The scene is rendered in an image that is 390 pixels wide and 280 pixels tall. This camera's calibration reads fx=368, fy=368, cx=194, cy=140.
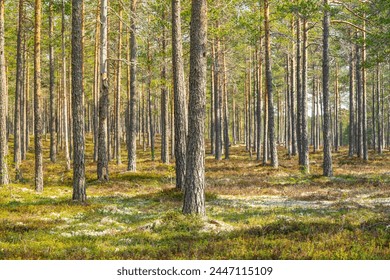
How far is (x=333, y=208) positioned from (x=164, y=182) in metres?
9.40

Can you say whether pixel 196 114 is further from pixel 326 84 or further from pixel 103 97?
pixel 326 84

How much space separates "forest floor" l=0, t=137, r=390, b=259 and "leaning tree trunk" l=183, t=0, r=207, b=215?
2.30ft

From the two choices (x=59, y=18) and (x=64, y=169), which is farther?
(x=59, y=18)

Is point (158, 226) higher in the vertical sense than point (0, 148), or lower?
lower

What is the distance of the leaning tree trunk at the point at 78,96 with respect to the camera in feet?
42.2

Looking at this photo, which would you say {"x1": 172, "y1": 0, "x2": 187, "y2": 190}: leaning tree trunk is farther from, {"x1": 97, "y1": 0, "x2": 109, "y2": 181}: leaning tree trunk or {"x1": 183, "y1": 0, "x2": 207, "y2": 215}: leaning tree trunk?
{"x1": 97, "y1": 0, "x2": 109, "y2": 181}: leaning tree trunk

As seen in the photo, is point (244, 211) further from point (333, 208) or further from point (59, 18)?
point (59, 18)

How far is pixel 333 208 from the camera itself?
39.9 feet

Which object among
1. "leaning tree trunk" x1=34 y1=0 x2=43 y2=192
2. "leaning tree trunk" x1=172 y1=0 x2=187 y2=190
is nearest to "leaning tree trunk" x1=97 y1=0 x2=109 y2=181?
"leaning tree trunk" x1=34 y1=0 x2=43 y2=192

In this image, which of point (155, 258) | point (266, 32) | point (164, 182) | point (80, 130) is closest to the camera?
point (155, 258)

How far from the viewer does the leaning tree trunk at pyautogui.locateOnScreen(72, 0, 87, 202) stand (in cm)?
1288

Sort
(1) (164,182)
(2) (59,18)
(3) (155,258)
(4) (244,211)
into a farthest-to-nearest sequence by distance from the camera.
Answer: (2) (59,18)
(1) (164,182)
(4) (244,211)
(3) (155,258)

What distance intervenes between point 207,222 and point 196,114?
2.87 meters

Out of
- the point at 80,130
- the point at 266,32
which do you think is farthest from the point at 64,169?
the point at 266,32
